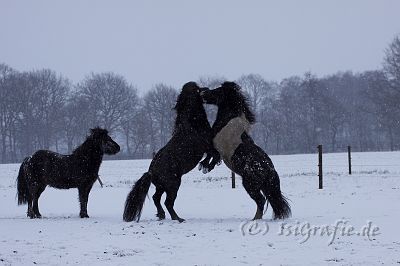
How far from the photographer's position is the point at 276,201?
9758 mm

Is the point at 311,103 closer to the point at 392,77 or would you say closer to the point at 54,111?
the point at 392,77

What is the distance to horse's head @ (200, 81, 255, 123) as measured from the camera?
1043 centimetres

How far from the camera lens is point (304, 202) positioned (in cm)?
1316

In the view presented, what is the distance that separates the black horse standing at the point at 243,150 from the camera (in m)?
9.71

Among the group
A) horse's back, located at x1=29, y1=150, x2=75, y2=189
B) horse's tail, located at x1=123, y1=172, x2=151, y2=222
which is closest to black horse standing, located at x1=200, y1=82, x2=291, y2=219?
horse's tail, located at x1=123, y1=172, x2=151, y2=222

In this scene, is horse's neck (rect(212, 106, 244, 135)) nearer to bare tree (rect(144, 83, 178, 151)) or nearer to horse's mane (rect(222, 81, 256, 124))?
horse's mane (rect(222, 81, 256, 124))

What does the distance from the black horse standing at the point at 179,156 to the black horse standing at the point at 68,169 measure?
166 cm

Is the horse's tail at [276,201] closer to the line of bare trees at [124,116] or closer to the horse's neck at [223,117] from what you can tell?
the horse's neck at [223,117]

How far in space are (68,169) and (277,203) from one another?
4.64 meters

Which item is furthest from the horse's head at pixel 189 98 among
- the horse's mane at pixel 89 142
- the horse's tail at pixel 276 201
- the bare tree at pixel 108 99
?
the bare tree at pixel 108 99

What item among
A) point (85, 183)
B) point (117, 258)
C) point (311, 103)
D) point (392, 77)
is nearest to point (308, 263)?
point (117, 258)

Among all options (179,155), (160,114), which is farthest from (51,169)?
(160,114)

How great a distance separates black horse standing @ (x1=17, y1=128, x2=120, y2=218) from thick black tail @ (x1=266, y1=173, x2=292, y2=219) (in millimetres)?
3747

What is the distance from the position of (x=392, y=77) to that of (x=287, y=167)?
109 ft
